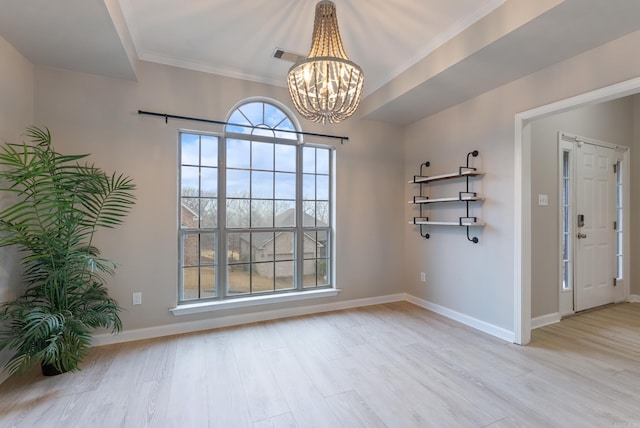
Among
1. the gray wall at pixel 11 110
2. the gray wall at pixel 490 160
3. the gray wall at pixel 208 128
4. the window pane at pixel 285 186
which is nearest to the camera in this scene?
the gray wall at pixel 11 110

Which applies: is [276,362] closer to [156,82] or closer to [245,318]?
[245,318]

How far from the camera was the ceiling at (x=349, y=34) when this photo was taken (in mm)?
1943

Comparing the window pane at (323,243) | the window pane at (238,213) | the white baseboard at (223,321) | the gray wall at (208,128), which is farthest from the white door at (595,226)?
the window pane at (238,213)

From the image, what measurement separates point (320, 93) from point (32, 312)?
245cm

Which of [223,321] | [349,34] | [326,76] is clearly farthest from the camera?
[223,321]

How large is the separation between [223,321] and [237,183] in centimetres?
154

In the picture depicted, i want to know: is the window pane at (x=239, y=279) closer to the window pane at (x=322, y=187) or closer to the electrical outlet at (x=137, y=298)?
the electrical outlet at (x=137, y=298)

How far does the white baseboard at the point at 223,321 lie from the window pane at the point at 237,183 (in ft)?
4.48

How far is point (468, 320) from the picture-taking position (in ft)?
10.7

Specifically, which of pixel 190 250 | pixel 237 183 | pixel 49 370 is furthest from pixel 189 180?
pixel 49 370

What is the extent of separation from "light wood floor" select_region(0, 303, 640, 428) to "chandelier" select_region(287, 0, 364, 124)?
1.95m

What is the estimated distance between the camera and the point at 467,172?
3.10 metres

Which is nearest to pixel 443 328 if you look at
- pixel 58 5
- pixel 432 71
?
pixel 432 71

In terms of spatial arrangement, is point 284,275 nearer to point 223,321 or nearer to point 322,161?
point 223,321
